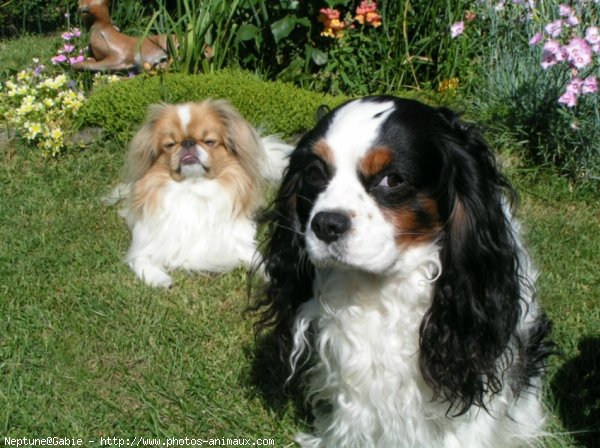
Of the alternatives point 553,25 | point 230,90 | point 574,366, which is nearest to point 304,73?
point 230,90

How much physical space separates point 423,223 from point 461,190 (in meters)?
0.15

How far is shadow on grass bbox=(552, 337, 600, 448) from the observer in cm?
289

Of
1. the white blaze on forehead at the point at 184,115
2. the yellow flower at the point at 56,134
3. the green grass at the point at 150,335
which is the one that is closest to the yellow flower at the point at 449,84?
the green grass at the point at 150,335

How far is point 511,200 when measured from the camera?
2490 mm

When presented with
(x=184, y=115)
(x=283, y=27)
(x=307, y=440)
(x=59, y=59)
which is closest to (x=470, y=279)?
(x=307, y=440)

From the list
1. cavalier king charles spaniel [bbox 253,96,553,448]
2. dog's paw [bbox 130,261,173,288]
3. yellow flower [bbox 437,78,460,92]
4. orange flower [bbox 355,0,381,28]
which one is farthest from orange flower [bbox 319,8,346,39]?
cavalier king charles spaniel [bbox 253,96,553,448]

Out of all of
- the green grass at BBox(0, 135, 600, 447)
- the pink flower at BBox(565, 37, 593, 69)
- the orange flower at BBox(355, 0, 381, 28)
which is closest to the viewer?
the green grass at BBox(0, 135, 600, 447)

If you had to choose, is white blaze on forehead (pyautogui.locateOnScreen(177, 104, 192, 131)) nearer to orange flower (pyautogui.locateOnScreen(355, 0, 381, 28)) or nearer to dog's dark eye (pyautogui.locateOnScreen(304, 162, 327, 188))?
orange flower (pyautogui.locateOnScreen(355, 0, 381, 28))

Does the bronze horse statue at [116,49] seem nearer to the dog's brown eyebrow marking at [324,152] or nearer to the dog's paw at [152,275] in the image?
the dog's paw at [152,275]

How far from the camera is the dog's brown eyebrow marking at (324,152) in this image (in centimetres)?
217

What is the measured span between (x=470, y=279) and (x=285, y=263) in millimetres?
669

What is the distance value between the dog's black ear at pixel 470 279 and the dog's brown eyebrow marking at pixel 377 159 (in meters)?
0.18

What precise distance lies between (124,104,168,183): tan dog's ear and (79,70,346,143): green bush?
99cm

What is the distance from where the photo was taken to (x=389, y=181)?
2156 mm
